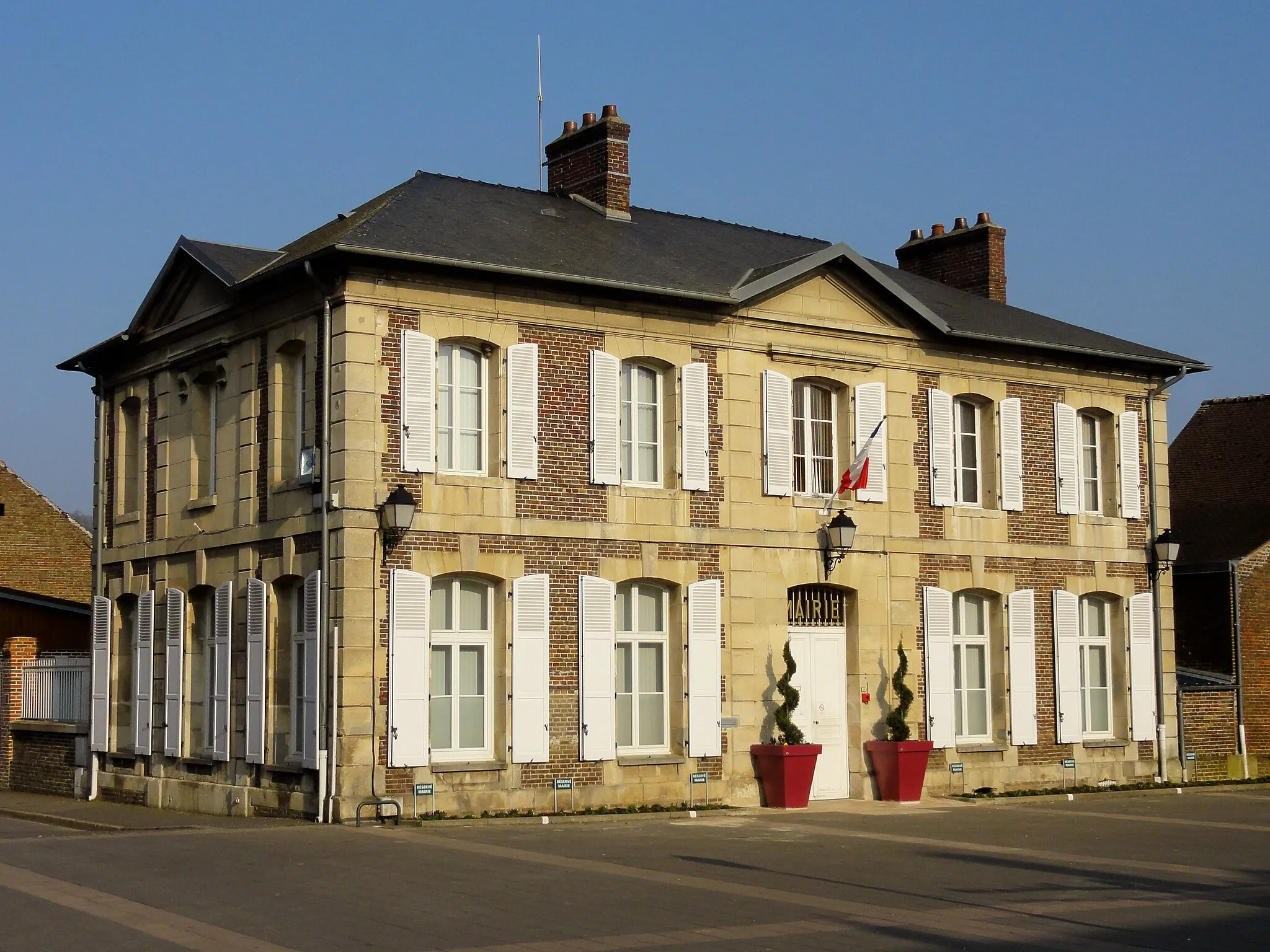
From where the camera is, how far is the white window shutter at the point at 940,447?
70.8 feet

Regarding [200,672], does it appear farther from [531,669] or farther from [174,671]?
[531,669]

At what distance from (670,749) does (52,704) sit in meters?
9.96

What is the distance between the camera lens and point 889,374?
21266 millimetres

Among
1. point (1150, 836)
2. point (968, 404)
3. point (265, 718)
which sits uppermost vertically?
point (968, 404)

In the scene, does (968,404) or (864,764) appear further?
(968,404)

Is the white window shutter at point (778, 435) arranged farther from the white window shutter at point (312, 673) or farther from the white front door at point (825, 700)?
the white window shutter at point (312, 673)

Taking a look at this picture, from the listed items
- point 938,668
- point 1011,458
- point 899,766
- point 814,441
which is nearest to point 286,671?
point 814,441

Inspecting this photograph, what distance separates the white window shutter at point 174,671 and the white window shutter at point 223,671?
0.92 metres

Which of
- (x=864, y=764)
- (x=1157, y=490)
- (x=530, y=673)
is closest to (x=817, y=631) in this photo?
(x=864, y=764)

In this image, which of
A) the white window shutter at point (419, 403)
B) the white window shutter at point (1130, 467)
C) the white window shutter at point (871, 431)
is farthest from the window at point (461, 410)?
the white window shutter at point (1130, 467)

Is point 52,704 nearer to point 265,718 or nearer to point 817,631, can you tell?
point 265,718

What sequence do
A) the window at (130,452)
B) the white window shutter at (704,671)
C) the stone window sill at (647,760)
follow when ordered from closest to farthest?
the stone window sill at (647,760) < the white window shutter at (704,671) < the window at (130,452)

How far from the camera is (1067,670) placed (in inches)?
885

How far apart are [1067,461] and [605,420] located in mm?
7634
